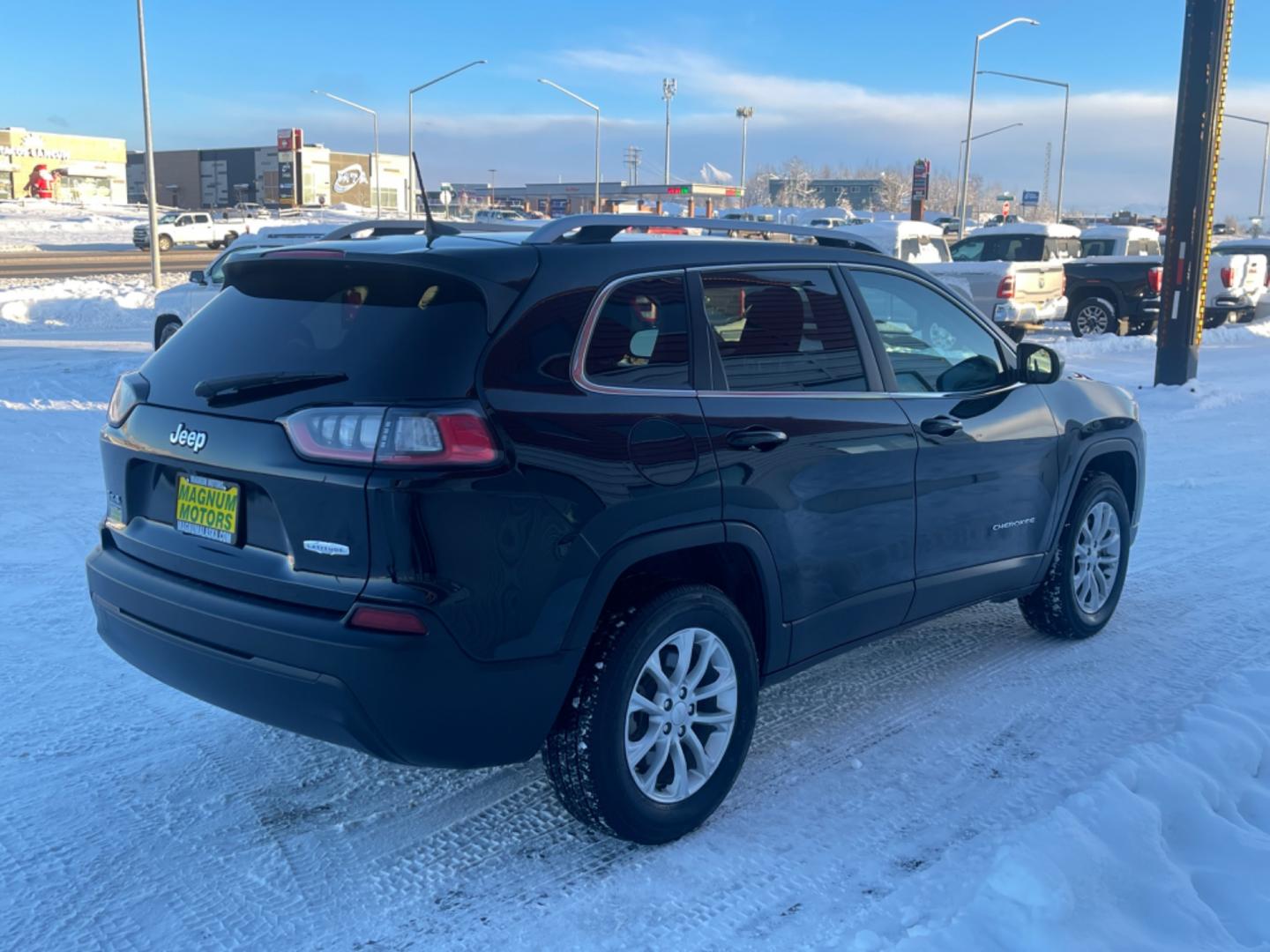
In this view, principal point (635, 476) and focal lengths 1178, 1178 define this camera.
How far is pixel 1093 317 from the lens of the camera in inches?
835

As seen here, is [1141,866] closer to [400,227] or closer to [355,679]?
[355,679]

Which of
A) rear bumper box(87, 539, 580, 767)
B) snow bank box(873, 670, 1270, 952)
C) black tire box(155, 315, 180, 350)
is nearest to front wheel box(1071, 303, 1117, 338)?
black tire box(155, 315, 180, 350)

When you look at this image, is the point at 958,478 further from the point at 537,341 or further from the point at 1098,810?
the point at 537,341

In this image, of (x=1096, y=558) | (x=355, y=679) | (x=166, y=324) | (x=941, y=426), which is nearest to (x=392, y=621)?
(x=355, y=679)

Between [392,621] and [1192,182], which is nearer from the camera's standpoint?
[392,621]

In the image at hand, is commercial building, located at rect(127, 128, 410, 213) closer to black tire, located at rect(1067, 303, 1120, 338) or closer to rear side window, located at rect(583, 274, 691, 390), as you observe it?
black tire, located at rect(1067, 303, 1120, 338)

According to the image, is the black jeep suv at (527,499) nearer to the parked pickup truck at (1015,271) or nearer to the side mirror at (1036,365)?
the side mirror at (1036,365)

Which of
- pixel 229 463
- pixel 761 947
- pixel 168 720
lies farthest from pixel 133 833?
pixel 761 947

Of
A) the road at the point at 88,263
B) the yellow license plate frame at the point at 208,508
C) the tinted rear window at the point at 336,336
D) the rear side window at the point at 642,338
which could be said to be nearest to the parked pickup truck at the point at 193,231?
the road at the point at 88,263

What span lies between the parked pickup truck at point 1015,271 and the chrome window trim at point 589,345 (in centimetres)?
1406

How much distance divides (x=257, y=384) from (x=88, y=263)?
40.3 meters

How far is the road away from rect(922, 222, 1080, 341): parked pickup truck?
77.7 feet

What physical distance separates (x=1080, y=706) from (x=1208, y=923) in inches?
63.3

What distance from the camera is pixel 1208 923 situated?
318 cm
